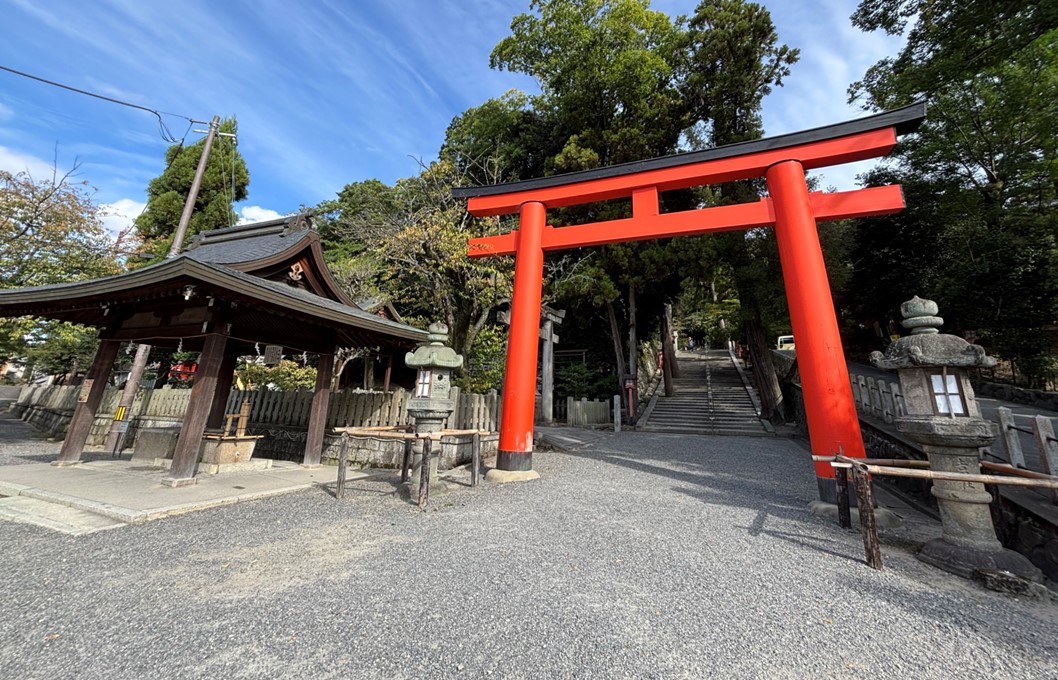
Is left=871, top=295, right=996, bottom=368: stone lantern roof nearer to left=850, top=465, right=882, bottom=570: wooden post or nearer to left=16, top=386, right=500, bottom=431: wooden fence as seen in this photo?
left=850, top=465, right=882, bottom=570: wooden post

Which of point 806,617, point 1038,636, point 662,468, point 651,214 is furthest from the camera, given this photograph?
point 662,468

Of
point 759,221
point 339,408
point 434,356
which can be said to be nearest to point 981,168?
point 759,221

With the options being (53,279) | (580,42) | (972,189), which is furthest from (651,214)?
(972,189)

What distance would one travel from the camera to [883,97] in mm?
11227

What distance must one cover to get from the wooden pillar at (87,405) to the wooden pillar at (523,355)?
6659mm

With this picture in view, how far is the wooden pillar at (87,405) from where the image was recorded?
621cm

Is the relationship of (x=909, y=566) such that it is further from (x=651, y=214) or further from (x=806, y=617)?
(x=651, y=214)

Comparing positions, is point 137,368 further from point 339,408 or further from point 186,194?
point 186,194

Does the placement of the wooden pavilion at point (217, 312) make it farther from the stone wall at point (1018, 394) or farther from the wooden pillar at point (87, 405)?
the stone wall at point (1018, 394)

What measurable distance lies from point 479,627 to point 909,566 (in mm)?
3434

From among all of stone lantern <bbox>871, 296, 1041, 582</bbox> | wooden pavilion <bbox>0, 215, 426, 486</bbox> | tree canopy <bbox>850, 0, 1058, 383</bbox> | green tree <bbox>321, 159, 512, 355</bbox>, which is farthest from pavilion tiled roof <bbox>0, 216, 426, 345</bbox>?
tree canopy <bbox>850, 0, 1058, 383</bbox>

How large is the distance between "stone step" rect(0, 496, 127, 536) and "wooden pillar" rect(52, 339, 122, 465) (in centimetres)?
223

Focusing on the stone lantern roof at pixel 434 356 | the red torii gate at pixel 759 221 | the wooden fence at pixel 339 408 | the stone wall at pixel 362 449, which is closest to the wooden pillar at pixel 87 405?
the wooden fence at pixel 339 408

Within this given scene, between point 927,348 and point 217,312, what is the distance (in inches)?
317
